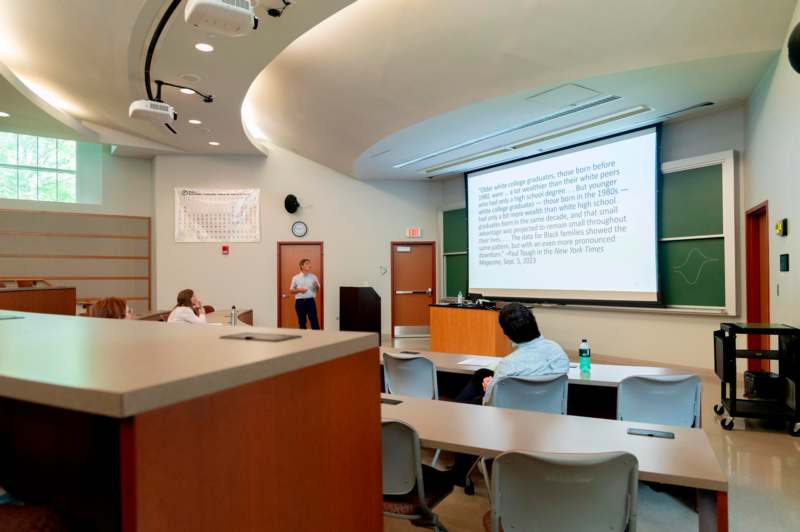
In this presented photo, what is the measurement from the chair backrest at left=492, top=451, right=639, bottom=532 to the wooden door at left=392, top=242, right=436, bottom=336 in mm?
7626

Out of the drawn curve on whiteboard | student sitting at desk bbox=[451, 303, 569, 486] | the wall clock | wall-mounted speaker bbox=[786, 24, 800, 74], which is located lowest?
student sitting at desk bbox=[451, 303, 569, 486]

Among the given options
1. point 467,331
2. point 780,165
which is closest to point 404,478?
point 780,165

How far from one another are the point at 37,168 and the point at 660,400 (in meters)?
9.30

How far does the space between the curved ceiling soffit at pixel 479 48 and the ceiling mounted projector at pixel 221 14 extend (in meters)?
1.61

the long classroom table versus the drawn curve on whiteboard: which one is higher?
the drawn curve on whiteboard

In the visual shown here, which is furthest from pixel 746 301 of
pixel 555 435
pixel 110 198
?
pixel 110 198

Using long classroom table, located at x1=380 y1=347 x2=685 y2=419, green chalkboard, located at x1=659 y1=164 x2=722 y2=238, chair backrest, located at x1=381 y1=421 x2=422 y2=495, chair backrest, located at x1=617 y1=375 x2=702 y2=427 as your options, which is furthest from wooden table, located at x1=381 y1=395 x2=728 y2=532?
green chalkboard, located at x1=659 y1=164 x2=722 y2=238

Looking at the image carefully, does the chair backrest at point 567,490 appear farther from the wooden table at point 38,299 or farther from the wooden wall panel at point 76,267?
the wooden wall panel at point 76,267

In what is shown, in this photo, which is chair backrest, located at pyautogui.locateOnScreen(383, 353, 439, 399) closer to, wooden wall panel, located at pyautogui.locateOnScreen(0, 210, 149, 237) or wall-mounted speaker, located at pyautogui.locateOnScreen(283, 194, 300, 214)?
wall-mounted speaker, located at pyautogui.locateOnScreen(283, 194, 300, 214)

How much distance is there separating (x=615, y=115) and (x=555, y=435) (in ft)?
15.7

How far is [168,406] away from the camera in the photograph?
0.51 m

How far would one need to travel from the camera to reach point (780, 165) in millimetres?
4188

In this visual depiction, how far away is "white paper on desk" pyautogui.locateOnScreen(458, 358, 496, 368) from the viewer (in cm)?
327

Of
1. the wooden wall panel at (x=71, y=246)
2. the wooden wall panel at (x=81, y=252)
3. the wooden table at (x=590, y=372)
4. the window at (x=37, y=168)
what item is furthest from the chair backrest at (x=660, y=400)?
the window at (x=37, y=168)
